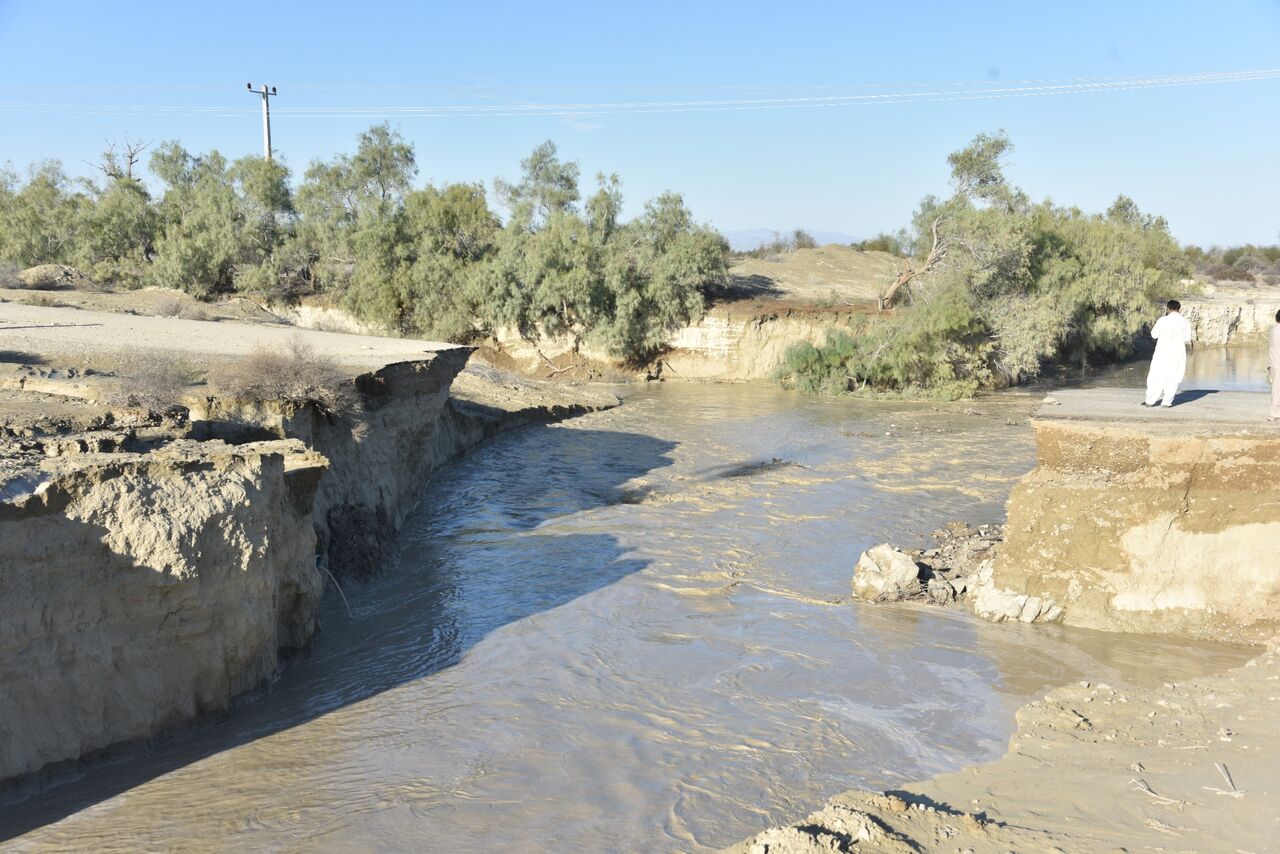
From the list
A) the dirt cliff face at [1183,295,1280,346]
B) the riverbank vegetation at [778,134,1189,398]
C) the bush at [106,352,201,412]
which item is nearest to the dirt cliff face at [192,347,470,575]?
the bush at [106,352,201,412]

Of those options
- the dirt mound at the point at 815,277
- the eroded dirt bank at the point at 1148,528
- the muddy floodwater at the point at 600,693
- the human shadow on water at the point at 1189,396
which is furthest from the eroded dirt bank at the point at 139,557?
the dirt mound at the point at 815,277

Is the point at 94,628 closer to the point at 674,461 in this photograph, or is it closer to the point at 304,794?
the point at 304,794

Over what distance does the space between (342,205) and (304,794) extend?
2903 cm

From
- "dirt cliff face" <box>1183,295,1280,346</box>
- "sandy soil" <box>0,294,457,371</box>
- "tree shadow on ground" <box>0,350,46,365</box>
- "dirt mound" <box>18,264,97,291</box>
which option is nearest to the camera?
"tree shadow on ground" <box>0,350,46,365</box>

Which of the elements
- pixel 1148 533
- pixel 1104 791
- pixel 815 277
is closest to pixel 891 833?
pixel 1104 791

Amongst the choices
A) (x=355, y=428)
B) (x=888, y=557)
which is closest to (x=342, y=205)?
(x=355, y=428)

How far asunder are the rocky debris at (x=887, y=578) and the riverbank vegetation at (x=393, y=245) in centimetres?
1928

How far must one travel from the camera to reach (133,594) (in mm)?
6363

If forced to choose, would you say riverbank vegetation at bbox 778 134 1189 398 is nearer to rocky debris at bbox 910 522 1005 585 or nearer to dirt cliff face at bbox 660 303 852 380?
dirt cliff face at bbox 660 303 852 380

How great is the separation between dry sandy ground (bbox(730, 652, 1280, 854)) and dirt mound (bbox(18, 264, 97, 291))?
2380cm

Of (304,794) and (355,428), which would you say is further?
(355,428)

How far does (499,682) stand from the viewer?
7.73m

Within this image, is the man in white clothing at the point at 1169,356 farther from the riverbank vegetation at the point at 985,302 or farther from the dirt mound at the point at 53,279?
the dirt mound at the point at 53,279

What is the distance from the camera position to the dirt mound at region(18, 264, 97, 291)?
905 inches
